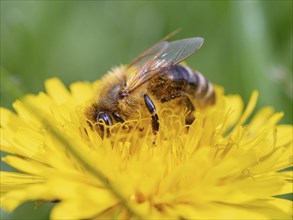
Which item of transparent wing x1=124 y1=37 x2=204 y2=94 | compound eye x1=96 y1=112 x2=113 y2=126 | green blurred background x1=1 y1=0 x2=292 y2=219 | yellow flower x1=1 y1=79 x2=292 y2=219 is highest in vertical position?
green blurred background x1=1 y1=0 x2=292 y2=219

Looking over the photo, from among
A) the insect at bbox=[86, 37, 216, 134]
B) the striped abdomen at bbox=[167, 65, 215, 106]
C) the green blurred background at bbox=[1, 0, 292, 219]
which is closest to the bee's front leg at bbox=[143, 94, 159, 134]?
the insect at bbox=[86, 37, 216, 134]

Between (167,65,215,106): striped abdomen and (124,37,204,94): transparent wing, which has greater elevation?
(124,37,204,94): transparent wing

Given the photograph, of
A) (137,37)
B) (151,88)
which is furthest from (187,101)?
(137,37)

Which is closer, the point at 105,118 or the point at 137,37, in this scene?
the point at 105,118

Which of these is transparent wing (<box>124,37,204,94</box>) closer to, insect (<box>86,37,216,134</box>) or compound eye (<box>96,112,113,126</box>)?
insect (<box>86,37,216,134</box>)

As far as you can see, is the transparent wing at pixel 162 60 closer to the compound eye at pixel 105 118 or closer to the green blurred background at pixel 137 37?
the compound eye at pixel 105 118

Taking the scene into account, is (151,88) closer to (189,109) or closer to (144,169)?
(189,109)

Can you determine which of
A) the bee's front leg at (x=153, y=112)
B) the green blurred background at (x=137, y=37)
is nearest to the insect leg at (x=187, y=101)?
the bee's front leg at (x=153, y=112)
